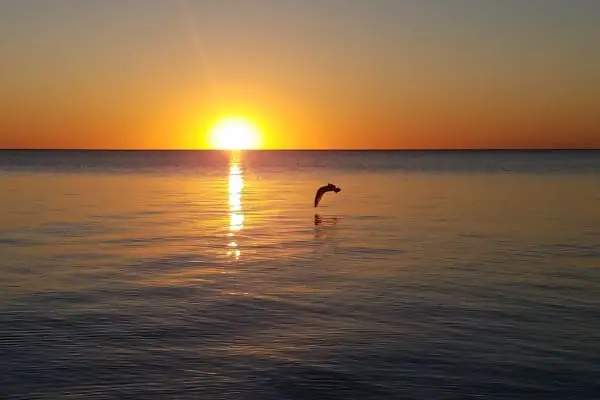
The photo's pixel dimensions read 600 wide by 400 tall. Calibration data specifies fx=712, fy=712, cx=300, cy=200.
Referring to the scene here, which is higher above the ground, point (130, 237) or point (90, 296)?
point (130, 237)

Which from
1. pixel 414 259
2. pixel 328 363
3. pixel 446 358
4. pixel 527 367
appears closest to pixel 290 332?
pixel 328 363

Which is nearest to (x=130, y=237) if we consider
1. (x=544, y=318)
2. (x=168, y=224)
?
(x=168, y=224)

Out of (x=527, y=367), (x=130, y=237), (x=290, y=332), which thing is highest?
(x=130, y=237)

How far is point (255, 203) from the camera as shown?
3962cm

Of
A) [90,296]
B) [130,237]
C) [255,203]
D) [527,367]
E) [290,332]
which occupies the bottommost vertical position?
[527,367]

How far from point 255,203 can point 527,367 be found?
30.8 metres

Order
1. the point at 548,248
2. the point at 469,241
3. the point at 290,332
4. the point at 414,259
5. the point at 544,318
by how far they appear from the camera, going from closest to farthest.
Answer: the point at 290,332, the point at 544,318, the point at 414,259, the point at 548,248, the point at 469,241

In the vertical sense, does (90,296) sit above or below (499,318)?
above

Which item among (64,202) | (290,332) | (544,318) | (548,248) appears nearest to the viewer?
(290,332)

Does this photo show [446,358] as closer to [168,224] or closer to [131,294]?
[131,294]

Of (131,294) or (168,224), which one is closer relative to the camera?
(131,294)

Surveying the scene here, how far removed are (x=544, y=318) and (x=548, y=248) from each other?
8772 millimetres

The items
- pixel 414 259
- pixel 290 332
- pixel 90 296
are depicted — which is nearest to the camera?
pixel 290 332

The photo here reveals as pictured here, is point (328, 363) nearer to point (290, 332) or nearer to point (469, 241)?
point (290, 332)
